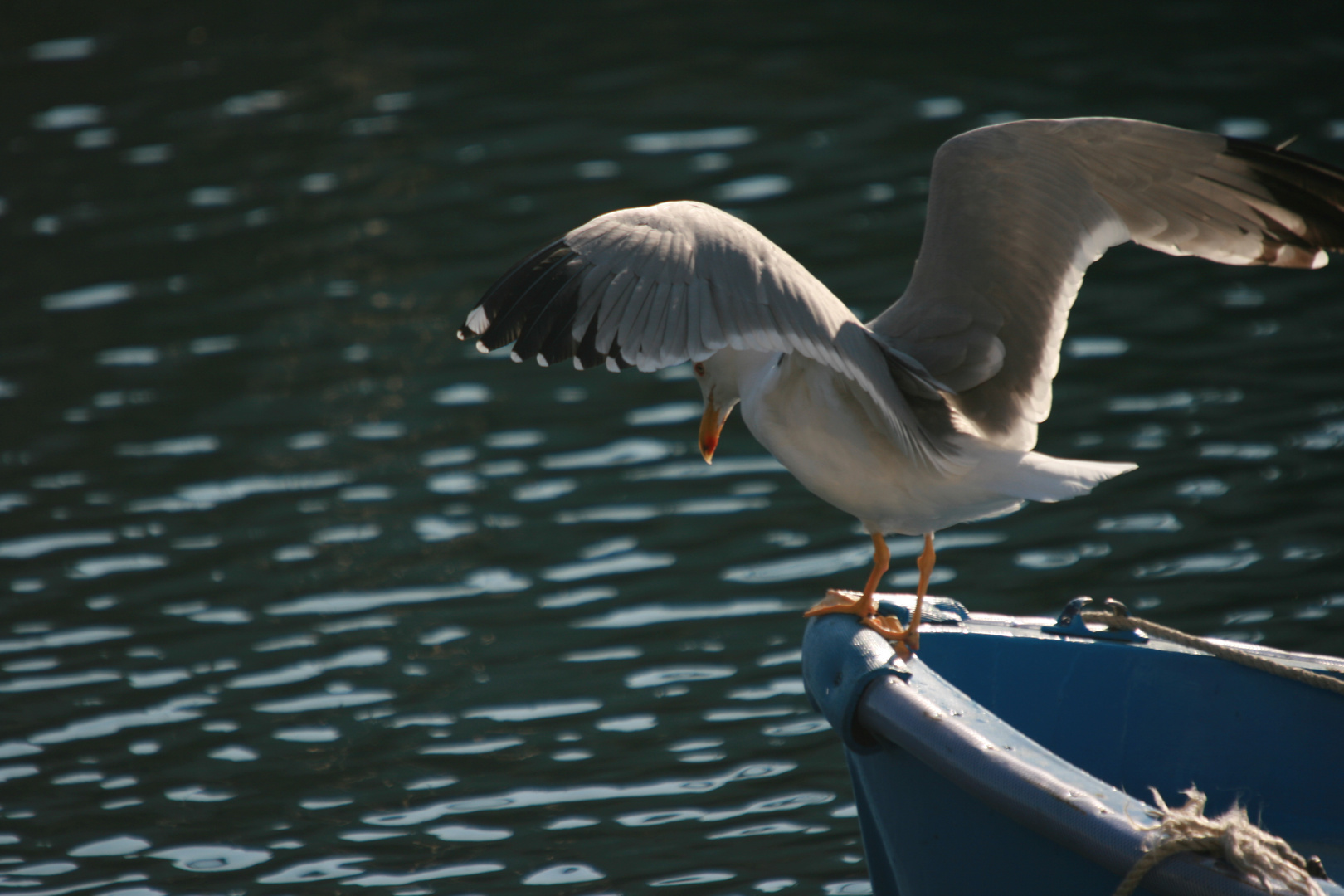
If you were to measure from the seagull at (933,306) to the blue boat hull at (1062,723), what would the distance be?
0.20 meters

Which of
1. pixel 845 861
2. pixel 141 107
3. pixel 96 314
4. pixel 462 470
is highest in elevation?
pixel 141 107

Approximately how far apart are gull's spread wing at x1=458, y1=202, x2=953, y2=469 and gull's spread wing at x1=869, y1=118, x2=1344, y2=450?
0.63 meters

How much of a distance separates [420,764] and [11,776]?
53.9 inches

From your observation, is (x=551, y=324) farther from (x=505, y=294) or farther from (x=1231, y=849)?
(x=1231, y=849)

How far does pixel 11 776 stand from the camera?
483cm

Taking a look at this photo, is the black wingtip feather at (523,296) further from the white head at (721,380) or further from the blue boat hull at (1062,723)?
the blue boat hull at (1062,723)

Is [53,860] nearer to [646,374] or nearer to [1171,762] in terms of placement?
[1171,762]

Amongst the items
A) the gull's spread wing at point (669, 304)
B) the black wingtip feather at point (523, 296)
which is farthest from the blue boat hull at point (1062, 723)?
the black wingtip feather at point (523, 296)

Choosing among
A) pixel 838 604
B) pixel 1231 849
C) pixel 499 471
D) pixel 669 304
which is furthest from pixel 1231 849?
pixel 499 471

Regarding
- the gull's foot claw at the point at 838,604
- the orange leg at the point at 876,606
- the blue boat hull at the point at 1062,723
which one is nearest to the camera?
the blue boat hull at the point at 1062,723

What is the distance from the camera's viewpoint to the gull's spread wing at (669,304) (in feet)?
9.59

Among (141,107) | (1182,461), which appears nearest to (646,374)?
(1182,461)

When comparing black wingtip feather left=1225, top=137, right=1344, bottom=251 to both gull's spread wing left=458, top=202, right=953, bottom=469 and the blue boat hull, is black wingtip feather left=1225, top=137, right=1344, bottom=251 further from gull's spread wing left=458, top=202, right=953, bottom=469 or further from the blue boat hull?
gull's spread wing left=458, top=202, right=953, bottom=469

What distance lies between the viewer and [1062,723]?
11.5 feet
